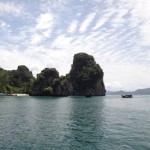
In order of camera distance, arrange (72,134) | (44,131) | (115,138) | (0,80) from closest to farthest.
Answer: (115,138) → (72,134) → (44,131) → (0,80)

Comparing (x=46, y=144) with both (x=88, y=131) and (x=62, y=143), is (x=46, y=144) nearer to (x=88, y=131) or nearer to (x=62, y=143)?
(x=62, y=143)

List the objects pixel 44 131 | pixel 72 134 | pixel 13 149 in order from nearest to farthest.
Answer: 1. pixel 13 149
2. pixel 72 134
3. pixel 44 131

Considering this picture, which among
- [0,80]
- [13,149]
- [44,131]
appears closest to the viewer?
[13,149]

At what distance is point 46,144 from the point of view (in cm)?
2966

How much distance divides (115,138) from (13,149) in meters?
13.6

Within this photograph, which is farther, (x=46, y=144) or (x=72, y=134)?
(x=72, y=134)

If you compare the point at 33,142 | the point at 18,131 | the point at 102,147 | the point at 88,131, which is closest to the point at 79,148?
the point at 102,147

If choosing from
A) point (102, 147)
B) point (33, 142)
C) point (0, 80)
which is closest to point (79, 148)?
point (102, 147)

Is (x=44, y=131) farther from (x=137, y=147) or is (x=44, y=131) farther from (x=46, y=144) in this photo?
(x=137, y=147)

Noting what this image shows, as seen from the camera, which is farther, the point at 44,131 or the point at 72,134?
the point at 44,131

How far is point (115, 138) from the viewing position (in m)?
33.1

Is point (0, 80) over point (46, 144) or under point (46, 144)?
over

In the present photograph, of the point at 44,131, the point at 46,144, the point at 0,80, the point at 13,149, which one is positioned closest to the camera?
the point at 13,149

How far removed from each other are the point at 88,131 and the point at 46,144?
10.6m
